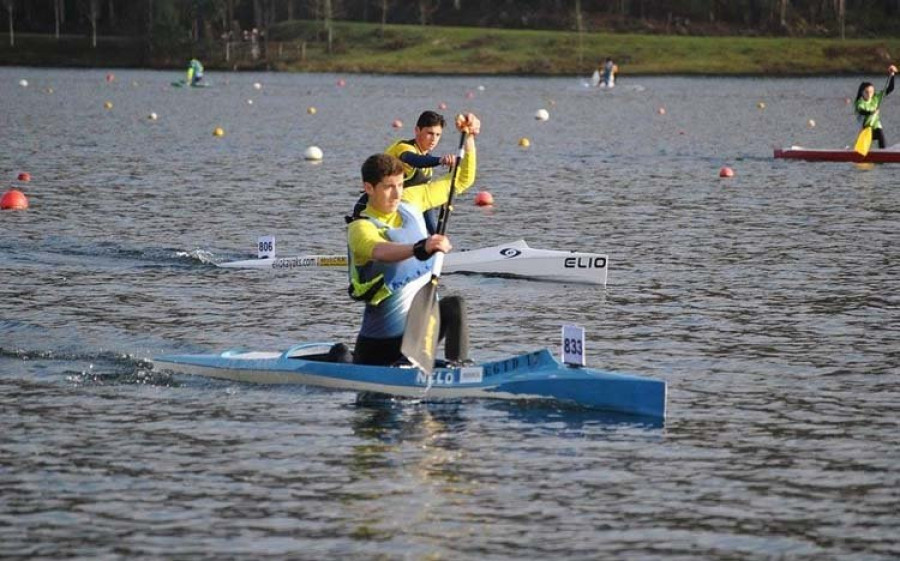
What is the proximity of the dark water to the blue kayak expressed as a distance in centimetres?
18

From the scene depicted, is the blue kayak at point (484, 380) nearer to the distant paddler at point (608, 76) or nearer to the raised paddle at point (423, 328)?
the raised paddle at point (423, 328)

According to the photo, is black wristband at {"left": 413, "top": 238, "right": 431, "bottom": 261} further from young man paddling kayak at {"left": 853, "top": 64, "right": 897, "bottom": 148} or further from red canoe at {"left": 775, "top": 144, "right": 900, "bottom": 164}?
red canoe at {"left": 775, "top": 144, "right": 900, "bottom": 164}

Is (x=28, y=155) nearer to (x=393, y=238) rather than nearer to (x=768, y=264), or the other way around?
(x=768, y=264)

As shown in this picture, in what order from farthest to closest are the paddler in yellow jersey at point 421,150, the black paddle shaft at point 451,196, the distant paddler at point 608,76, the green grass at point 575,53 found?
1. the green grass at point 575,53
2. the distant paddler at point 608,76
3. the paddler in yellow jersey at point 421,150
4. the black paddle shaft at point 451,196

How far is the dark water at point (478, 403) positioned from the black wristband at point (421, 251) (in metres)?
1.37

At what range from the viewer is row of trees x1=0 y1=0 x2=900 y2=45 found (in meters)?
139

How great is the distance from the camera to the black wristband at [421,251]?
13.9 meters

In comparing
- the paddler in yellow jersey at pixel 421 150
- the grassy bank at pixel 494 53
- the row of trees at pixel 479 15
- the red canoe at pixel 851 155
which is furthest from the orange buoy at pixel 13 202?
the row of trees at pixel 479 15

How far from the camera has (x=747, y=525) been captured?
11.3m

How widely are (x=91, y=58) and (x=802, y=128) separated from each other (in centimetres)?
8161

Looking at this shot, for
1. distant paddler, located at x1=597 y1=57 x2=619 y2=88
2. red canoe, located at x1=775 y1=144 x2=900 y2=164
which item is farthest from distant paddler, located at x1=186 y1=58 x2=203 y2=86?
red canoe, located at x1=775 y1=144 x2=900 y2=164

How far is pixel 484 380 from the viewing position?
14.9m

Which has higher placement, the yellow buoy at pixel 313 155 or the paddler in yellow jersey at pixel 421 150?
the paddler in yellow jersey at pixel 421 150

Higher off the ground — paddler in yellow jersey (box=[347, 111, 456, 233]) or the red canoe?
paddler in yellow jersey (box=[347, 111, 456, 233])
